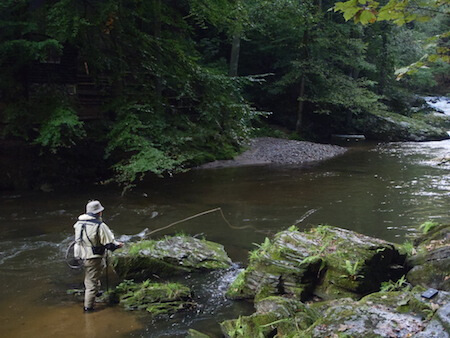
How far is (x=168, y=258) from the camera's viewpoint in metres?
7.73

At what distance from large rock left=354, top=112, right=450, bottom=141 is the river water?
28.2 feet

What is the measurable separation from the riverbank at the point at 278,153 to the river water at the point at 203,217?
3.48ft

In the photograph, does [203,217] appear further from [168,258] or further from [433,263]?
[433,263]

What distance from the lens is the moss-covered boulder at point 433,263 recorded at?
5941 millimetres

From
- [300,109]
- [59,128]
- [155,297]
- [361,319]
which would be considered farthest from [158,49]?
[300,109]

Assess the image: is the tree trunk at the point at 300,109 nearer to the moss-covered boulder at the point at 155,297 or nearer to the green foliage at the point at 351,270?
the green foliage at the point at 351,270

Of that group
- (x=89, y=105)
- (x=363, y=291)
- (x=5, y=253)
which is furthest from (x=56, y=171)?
(x=363, y=291)

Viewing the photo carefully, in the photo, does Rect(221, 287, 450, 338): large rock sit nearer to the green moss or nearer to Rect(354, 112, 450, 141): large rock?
the green moss

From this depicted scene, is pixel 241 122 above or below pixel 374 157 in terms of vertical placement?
above

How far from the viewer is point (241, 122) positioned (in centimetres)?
1514

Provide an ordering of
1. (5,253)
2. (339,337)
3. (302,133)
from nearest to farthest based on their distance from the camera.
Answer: (339,337), (5,253), (302,133)

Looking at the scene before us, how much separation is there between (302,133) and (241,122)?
13.0 metres

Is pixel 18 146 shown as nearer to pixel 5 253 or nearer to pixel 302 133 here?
pixel 5 253

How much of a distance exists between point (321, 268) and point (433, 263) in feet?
5.22
